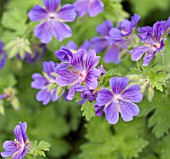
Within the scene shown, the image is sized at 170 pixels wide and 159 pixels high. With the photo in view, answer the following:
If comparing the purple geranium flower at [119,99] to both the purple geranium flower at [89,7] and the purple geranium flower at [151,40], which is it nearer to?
the purple geranium flower at [151,40]

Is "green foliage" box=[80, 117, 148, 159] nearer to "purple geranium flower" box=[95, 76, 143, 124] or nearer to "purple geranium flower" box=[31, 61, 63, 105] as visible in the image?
"purple geranium flower" box=[31, 61, 63, 105]

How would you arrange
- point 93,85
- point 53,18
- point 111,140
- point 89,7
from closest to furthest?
point 93,85 → point 53,18 → point 89,7 → point 111,140

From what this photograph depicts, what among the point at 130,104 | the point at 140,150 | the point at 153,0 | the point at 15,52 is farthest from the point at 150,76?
the point at 153,0

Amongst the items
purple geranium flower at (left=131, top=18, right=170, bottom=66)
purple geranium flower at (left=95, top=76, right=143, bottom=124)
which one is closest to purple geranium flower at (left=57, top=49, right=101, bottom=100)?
purple geranium flower at (left=95, top=76, right=143, bottom=124)

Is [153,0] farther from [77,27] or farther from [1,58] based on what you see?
[1,58]

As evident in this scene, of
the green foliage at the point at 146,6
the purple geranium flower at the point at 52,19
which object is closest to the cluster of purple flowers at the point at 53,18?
the purple geranium flower at the point at 52,19

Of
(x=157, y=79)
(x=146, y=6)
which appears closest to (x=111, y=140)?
(x=157, y=79)

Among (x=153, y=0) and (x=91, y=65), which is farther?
(x=153, y=0)

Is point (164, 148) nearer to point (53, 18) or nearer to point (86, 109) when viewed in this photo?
point (86, 109)
